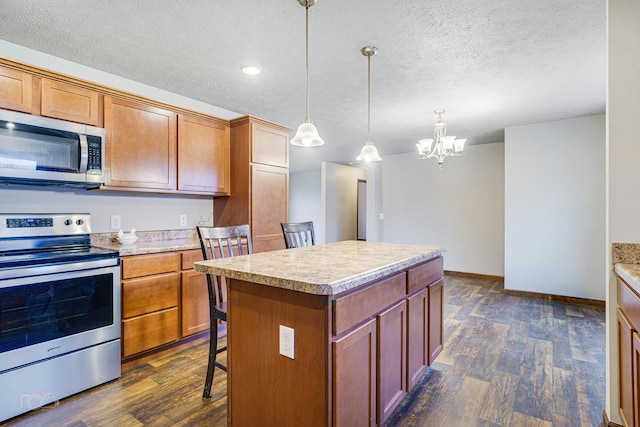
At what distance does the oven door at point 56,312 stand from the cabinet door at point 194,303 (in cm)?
54

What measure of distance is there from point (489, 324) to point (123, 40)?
412cm

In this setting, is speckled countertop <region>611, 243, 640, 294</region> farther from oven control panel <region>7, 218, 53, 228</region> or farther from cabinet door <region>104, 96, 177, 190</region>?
oven control panel <region>7, 218, 53, 228</region>

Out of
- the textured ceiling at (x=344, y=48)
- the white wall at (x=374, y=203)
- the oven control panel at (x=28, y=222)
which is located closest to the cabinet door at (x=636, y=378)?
the textured ceiling at (x=344, y=48)

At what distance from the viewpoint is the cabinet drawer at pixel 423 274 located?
1.88m

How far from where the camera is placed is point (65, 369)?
6.57ft

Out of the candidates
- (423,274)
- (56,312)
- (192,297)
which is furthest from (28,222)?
(423,274)

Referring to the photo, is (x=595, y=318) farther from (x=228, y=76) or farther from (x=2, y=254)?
(x=2, y=254)

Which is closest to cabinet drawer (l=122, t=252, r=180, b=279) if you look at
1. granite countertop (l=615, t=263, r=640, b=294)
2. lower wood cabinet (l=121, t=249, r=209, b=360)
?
lower wood cabinet (l=121, t=249, r=209, b=360)

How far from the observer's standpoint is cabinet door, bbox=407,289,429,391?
73.7 inches

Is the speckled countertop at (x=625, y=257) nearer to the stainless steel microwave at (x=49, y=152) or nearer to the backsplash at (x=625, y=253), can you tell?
the backsplash at (x=625, y=253)

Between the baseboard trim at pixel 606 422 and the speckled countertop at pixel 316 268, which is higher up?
the speckled countertop at pixel 316 268

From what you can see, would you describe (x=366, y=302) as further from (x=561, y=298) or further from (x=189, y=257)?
(x=561, y=298)

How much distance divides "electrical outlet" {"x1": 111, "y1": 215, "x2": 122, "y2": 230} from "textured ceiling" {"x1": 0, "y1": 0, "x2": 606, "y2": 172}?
1.25 metres

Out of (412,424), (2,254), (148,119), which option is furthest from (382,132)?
(2,254)
